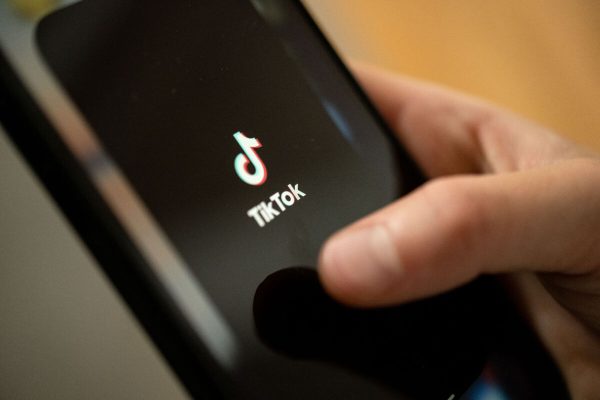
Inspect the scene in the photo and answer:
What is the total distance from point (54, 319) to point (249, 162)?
0.17 metres

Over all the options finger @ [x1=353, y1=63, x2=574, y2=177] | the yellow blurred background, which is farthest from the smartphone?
the yellow blurred background

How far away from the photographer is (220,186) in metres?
0.33

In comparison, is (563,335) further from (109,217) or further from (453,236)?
(109,217)

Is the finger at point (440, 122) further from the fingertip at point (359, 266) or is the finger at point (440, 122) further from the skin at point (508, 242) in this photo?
the fingertip at point (359, 266)

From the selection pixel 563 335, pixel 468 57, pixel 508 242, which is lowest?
pixel 563 335

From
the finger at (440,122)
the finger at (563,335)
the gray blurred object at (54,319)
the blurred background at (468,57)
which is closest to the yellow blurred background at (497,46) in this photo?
the blurred background at (468,57)

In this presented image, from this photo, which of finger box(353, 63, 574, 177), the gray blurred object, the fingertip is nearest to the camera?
the fingertip

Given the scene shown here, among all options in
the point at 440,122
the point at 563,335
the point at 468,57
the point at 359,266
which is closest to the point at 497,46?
the point at 468,57

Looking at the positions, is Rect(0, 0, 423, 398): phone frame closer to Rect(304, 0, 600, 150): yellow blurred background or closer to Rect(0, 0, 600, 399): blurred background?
Rect(0, 0, 600, 399): blurred background

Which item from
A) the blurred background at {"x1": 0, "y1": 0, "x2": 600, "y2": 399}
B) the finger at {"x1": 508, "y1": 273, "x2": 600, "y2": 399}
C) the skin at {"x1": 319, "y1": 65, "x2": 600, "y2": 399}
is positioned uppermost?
the blurred background at {"x1": 0, "y1": 0, "x2": 600, "y2": 399}

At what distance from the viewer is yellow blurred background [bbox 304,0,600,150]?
0.59m

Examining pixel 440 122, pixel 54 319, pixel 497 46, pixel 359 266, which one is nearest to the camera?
pixel 359 266

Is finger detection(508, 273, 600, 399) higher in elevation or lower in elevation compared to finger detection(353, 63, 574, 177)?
lower

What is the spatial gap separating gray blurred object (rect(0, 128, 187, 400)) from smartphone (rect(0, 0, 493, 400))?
9 cm
